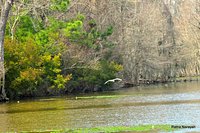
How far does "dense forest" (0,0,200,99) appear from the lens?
174 feet

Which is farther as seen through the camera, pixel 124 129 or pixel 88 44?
pixel 88 44

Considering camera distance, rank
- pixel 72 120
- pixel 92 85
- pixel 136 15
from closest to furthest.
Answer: pixel 72 120
pixel 92 85
pixel 136 15

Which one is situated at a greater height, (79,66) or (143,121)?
(79,66)

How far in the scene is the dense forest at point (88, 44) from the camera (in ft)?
174

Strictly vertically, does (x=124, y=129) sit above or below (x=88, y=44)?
below

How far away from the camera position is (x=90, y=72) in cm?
6419

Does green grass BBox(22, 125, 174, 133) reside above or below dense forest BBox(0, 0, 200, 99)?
below

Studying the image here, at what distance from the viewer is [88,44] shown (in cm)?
6481

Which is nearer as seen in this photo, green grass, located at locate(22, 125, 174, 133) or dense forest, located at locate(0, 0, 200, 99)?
green grass, located at locate(22, 125, 174, 133)

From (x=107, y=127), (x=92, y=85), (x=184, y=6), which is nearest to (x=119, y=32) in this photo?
(x=92, y=85)

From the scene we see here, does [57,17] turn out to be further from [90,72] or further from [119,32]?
[119,32]

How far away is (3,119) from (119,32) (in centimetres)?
4823

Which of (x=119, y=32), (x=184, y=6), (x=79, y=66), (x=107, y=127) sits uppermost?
(x=184, y=6)

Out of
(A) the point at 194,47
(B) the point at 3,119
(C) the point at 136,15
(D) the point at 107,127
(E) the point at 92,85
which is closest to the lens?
(D) the point at 107,127
